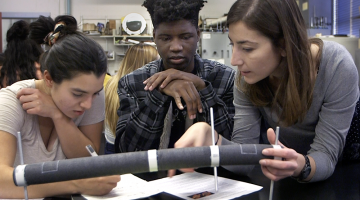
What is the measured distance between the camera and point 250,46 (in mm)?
1030

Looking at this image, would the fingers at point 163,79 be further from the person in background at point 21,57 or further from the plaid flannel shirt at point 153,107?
the person in background at point 21,57

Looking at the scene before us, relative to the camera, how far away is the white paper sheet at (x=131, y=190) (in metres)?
0.82

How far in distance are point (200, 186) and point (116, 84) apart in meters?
1.43

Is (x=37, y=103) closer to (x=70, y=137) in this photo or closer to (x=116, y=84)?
(x=70, y=137)

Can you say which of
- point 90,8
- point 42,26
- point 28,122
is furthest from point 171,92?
point 90,8

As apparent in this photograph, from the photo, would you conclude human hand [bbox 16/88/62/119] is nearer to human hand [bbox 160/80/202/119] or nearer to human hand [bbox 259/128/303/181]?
human hand [bbox 160/80/202/119]

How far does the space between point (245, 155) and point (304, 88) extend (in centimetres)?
44

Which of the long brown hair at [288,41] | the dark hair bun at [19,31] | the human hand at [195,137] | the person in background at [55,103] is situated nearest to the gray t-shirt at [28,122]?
the person in background at [55,103]

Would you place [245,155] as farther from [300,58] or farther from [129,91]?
[129,91]

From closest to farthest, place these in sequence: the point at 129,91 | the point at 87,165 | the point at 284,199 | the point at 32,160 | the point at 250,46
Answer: the point at 87,165 → the point at 284,199 → the point at 250,46 → the point at 32,160 → the point at 129,91

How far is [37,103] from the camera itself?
110cm

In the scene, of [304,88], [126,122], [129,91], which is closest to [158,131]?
[126,122]

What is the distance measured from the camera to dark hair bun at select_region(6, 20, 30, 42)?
7.25ft

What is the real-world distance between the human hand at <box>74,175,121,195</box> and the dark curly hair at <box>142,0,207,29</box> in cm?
76
